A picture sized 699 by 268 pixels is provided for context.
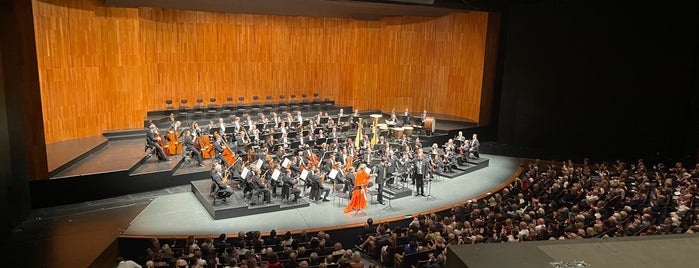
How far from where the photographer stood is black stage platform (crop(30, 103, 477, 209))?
387 inches

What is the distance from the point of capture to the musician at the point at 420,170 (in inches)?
438

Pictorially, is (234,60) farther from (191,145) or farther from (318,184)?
(318,184)

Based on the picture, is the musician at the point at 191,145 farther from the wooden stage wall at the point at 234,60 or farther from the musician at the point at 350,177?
the musician at the point at 350,177

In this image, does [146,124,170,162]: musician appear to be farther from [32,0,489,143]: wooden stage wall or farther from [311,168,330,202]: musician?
[311,168,330,202]: musician

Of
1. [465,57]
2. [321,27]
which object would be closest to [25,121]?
[321,27]

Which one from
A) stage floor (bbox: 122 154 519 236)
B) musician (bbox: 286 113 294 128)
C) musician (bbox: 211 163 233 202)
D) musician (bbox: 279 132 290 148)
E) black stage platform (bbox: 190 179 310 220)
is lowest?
stage floor (bbox: 122 154 519 236)

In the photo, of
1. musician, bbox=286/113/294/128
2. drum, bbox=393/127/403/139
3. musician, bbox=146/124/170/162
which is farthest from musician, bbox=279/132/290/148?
drum, bbox=393/127/403/139

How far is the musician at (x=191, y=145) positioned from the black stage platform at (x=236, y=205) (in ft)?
3.92

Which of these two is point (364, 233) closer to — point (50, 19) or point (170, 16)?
point (50, 19)

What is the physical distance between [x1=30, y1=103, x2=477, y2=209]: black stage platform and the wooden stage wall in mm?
775

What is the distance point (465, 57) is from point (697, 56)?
21.9ft

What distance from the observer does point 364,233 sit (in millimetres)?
9281

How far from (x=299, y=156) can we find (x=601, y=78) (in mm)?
9860

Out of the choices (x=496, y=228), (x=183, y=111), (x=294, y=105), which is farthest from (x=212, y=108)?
(x=496, y=228)
